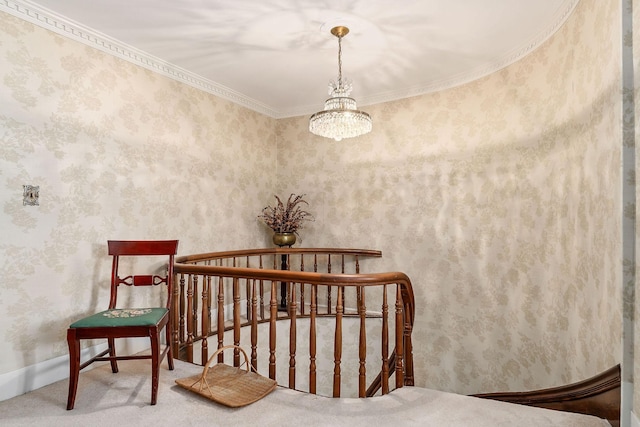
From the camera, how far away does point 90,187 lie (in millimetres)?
2895

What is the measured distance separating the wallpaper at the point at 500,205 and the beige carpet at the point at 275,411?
72 centimetres

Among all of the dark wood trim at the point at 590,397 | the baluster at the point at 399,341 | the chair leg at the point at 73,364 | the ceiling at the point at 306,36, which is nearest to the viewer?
the dark wood trim at the point at 590,397

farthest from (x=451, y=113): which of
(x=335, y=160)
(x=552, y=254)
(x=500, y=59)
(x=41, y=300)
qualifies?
(x=41, y=300)

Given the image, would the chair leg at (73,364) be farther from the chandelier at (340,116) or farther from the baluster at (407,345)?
the chandelier at (340,116)

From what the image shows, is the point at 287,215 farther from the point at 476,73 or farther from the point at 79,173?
the point at 476,73

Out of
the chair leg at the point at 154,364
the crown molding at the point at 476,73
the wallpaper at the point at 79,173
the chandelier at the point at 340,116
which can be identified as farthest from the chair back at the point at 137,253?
the crown molding at the point at 476,73

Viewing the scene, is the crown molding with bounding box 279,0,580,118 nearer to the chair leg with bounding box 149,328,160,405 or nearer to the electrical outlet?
the electrical outlet

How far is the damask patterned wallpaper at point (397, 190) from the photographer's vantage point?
7.87 ft

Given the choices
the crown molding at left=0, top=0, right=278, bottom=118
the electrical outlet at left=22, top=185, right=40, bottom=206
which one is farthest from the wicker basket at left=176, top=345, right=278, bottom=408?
the crown molding at left=0, top=0, right=278, bottom=118

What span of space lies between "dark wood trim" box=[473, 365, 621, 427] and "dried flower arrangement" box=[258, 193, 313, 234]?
3047 millimetres

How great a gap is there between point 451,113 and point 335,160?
153 cm

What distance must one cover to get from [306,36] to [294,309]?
2227 millimetres

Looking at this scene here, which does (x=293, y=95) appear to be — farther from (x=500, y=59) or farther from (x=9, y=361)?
(x=9, y=361)

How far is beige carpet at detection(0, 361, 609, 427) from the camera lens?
6.41 feet
